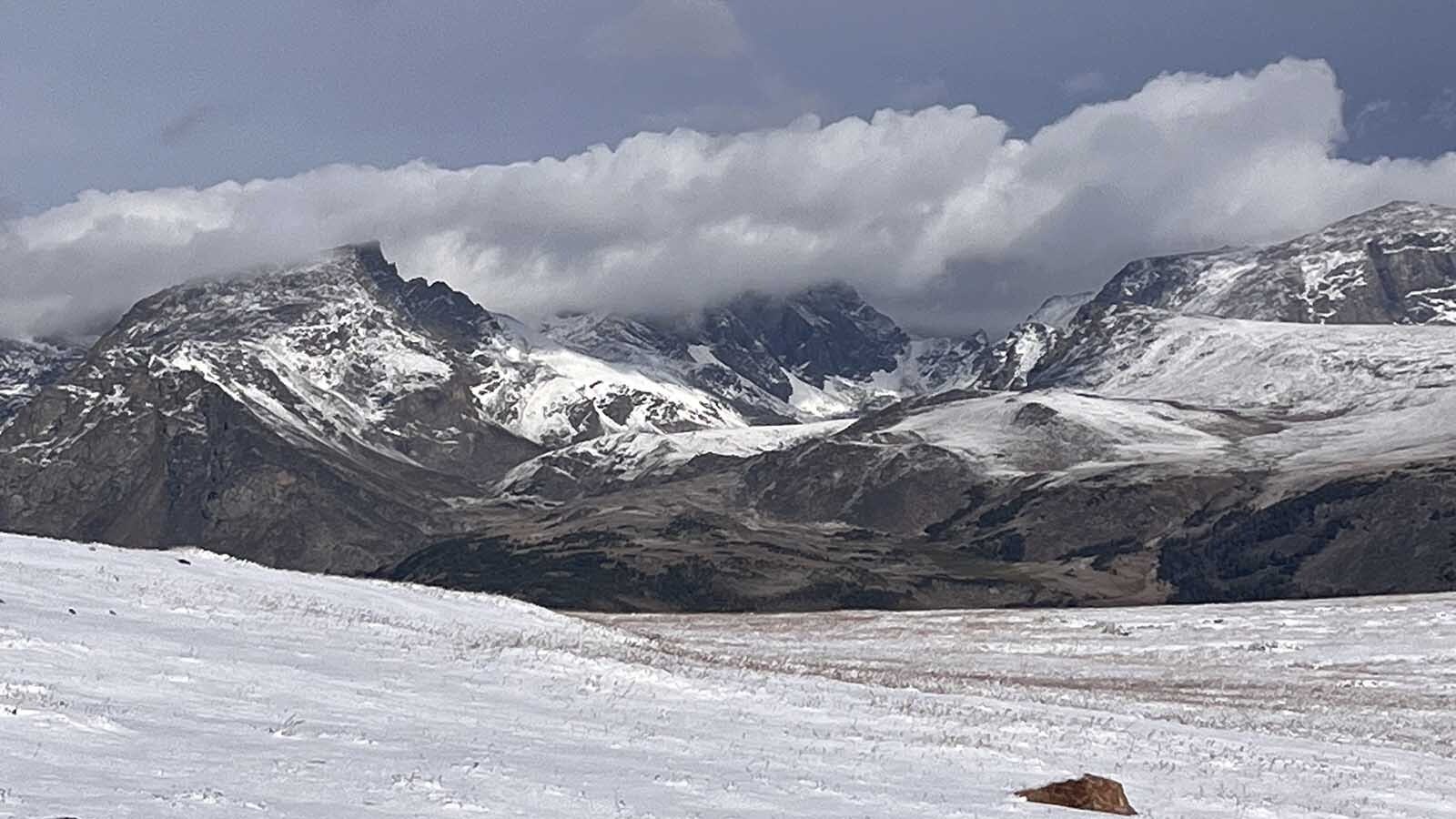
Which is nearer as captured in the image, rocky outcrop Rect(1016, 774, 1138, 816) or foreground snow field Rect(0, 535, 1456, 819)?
foreground snow field Rect(0, 535, 1456, 819)

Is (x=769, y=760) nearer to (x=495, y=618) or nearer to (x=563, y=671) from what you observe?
(x=563, y=671)

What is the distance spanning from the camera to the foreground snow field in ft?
66.1

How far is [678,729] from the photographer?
2847cm

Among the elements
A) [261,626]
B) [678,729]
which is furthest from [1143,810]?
[261,626]

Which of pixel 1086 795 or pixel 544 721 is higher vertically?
pixel 544 721

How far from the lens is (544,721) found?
27656 mm

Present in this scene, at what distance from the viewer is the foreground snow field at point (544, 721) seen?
2014cm

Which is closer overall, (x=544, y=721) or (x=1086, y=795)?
(x=1086, y=795)

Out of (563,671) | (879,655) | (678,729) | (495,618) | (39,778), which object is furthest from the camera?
(879,655)

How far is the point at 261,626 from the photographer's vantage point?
36.5 metres

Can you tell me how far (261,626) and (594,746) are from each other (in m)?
14.0

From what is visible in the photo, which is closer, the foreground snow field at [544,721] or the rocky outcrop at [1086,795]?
the foreground snow field at [544,721]

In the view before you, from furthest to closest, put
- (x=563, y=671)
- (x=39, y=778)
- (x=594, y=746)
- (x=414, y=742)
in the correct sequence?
(x=563, y=671), (x=594, y=746), (x=414, y=742), (x=39, y=778)

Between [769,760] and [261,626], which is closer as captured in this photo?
[769,760]
